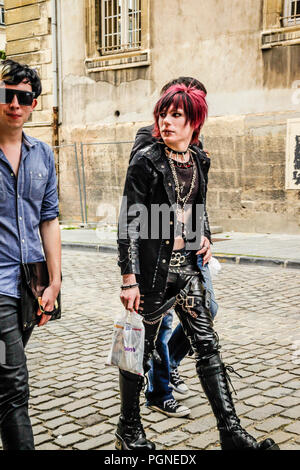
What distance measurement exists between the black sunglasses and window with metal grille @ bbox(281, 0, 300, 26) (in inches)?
468

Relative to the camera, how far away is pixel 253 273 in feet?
30.0

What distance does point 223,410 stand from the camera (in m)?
3.03

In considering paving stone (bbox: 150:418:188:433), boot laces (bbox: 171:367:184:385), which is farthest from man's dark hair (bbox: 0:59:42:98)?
boot laces (bbox: 171:367:184:385)

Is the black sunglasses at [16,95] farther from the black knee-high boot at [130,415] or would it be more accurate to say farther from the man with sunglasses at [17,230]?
the black knee-high boot at [130,415]

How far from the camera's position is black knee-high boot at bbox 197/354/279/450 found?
2986 mm

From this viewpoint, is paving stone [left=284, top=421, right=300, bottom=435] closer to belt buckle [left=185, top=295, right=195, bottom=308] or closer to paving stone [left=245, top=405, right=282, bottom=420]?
paving stone [left=245, top=405, right=282, bottom=420]

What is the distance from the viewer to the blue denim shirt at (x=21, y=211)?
8.57ft

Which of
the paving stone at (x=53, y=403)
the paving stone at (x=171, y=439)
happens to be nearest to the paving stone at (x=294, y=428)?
the paving stone at (x=171, y=439)

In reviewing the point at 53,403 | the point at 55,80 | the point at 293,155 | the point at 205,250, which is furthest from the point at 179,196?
the point at 55,80

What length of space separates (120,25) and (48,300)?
48.7ft

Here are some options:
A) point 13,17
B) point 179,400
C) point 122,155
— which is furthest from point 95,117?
point 179,400

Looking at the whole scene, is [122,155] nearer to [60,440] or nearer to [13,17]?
[13,17]
